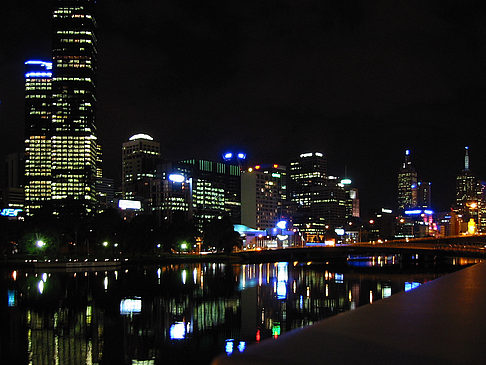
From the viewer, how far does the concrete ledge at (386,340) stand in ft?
9.77

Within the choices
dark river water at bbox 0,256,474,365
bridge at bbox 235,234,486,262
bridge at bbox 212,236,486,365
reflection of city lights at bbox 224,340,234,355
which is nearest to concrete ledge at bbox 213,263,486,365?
bridge at bbox 212,236,486,365

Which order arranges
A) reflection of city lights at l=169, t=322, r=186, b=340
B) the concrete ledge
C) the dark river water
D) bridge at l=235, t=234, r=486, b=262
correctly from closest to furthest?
the concrete ledge, the dark river water, reflection of city lights at l=169, t=322, r=186, b=340, bridge at l=235, t=234, r=486, b=262

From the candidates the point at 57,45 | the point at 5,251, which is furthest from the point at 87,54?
the point at 5,251

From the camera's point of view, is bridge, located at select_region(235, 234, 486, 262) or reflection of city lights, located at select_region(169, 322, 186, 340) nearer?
reflection of city lights, located at select_region(169, 322, 186, 340)

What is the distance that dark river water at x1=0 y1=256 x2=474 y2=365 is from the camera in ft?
78.1

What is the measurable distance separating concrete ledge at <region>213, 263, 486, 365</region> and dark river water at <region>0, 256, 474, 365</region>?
526cm

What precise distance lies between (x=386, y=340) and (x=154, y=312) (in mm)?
33674

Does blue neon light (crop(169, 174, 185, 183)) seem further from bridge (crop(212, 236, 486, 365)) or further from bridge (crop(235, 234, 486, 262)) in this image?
bridge (crop(212, 236, 486, 365))

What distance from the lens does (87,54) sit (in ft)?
653

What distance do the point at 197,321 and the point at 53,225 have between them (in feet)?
215

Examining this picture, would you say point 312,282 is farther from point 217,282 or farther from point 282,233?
point 282,233

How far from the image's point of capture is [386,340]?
11.5 feet

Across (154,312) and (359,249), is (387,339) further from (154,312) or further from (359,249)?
(359,249)

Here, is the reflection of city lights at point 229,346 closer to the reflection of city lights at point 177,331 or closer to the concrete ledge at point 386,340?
the reflection of city lights at point 177,331
